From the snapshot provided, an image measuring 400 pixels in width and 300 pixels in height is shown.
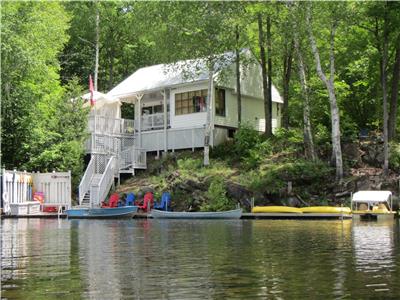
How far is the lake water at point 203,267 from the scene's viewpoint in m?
8.13

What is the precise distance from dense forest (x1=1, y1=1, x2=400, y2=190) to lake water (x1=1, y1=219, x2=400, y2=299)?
15.0 m

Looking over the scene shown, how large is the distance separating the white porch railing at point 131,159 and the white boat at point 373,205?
15089 millimetres

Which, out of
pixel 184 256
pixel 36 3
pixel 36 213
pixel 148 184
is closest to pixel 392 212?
pixel 148 184

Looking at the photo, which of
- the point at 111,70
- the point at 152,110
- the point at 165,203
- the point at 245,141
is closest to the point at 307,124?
the point at 245,141

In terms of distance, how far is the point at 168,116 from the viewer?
1543 inches

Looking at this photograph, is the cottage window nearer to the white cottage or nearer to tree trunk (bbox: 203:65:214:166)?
the white cottage

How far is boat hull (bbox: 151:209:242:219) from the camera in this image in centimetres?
2711

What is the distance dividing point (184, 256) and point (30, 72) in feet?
86.1

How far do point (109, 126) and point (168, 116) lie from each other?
13.3 ft

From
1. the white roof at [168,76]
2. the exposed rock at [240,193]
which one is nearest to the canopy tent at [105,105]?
the white roof at [168,76]

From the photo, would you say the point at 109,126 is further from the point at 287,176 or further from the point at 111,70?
the point at 111,70

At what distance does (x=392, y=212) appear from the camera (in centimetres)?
2647

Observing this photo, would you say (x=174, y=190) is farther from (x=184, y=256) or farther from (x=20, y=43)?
(x=184, y=256)

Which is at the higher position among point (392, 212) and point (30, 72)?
point (30, 72)
